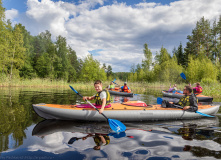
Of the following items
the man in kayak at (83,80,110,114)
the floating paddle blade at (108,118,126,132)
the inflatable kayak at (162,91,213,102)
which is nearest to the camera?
the floating paddle blade at (108,118,126,132)

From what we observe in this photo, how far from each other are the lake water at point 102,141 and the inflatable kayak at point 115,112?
0.19 metres

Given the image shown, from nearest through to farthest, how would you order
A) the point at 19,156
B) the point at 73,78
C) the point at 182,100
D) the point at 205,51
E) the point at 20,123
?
1. the point at 19,156
2. the point at 20,123
3. the point at 182,100
4. the point at 205,51
5. the point at 73,78

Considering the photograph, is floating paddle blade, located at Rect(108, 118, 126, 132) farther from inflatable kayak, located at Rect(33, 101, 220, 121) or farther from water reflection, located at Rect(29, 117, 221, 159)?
inflatable kayak, located at Rect(33, 101, 220, 121)

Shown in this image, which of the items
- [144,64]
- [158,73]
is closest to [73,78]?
[144,64]

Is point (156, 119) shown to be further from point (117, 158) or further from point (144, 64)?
point (144, 64)

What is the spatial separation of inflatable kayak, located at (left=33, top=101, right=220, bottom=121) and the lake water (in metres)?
0.19

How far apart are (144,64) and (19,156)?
112 feet

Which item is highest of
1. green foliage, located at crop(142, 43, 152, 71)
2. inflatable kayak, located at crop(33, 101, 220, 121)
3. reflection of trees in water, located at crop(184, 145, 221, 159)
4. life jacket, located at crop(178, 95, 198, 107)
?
green foliage, located at crop(142, 43, 152, 71)

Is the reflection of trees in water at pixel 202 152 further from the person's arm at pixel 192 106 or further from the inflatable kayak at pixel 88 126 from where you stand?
the person's arm at pixel 192 106

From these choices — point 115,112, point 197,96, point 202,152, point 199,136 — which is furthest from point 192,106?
point 197,96

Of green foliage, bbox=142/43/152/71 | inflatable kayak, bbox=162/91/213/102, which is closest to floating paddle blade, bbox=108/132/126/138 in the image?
inflatable kayak, bbox=162/91/213/102

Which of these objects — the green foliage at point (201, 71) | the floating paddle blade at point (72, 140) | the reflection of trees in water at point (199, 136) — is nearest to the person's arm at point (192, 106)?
the reflection of trees in water at point (199, 136)

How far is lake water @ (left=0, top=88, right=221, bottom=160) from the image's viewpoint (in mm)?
2805

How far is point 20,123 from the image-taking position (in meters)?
4.55
